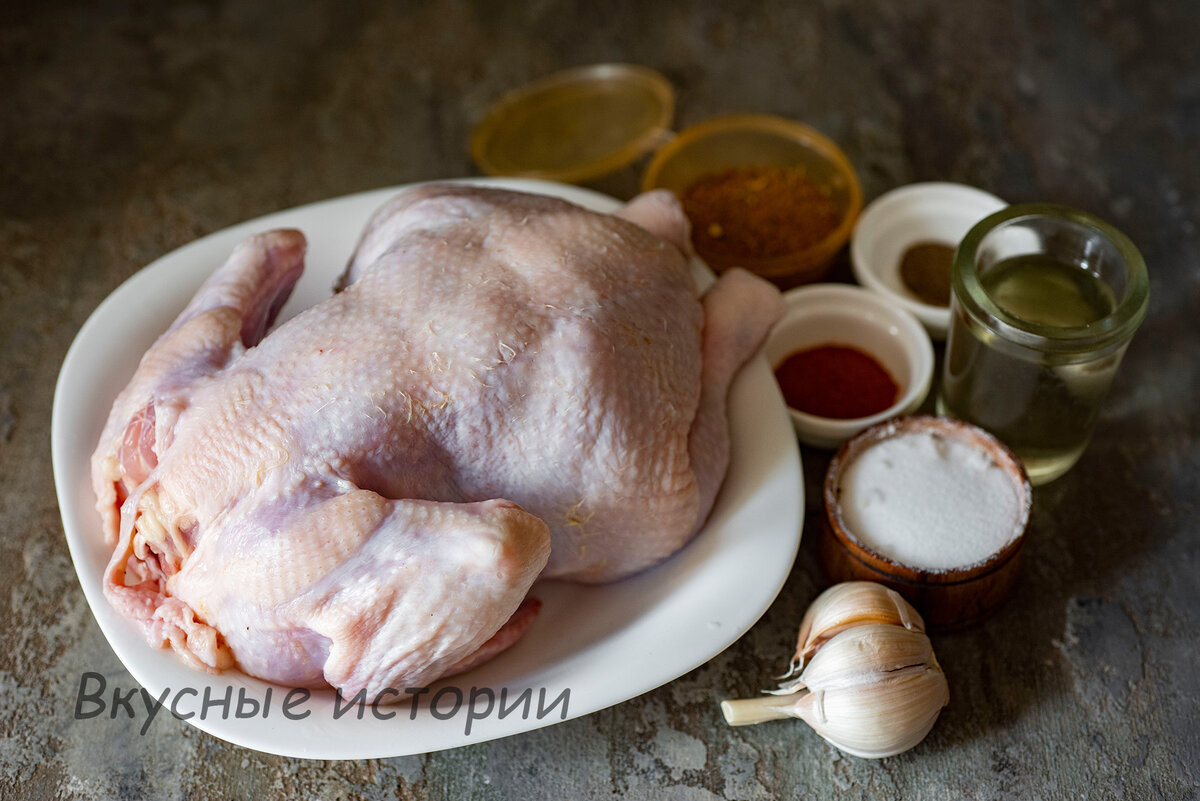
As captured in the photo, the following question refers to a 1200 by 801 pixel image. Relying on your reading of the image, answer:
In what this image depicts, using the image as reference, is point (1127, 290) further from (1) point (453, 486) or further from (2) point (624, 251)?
(1) point (453, 486)

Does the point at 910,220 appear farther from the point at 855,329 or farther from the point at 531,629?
the point at 531,629

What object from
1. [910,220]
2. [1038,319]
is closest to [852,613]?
[1038,319]

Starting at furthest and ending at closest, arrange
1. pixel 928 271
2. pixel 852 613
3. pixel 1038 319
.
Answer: pixel 928 271, pixel 1038 319, pixel 852 613

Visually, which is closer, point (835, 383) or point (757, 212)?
point (835, 383)

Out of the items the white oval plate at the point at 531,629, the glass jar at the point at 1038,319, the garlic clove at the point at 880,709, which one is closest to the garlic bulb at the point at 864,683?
the garlic clove at the point at 880,709

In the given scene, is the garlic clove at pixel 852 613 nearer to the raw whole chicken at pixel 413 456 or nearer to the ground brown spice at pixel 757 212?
the raw whole chicken at pixel 413 456

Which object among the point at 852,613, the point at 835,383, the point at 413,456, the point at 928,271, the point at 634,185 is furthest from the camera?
the point at 634,185

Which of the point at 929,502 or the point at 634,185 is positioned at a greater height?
the point at 634,185
